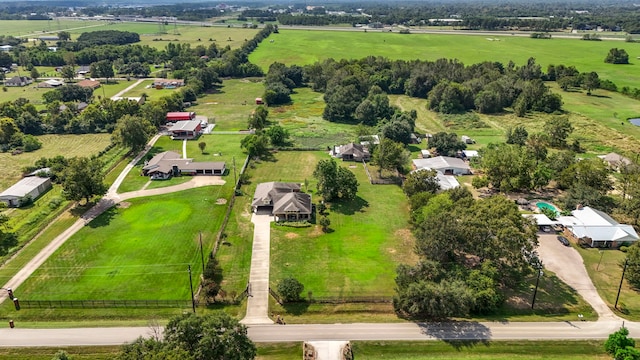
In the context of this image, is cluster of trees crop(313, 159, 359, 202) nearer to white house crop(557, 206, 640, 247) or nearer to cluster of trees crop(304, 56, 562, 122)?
white house crop(557, 206, 640, 247)

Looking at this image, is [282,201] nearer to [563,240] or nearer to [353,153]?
[353,153]

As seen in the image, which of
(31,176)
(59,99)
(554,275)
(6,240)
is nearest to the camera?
(554,275)

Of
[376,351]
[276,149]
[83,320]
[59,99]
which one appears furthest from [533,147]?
[59,99]

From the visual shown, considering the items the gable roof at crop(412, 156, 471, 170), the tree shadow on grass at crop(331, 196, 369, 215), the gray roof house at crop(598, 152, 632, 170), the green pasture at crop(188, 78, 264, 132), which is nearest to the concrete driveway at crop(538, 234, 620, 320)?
the gable roof at crop(412, 156, 471, 170)

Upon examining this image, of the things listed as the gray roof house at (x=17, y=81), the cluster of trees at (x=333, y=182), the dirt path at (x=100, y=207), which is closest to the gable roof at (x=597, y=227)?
the cluster of trees at (x=333, y=182)

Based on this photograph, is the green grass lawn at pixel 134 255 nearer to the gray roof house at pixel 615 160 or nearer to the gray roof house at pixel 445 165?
the gray roof house at pixel 445 165

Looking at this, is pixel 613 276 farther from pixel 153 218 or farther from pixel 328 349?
pixel 153 218

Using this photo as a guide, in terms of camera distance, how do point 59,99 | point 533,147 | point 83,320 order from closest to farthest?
point 83,320 → point 533,147 → point 59,99
